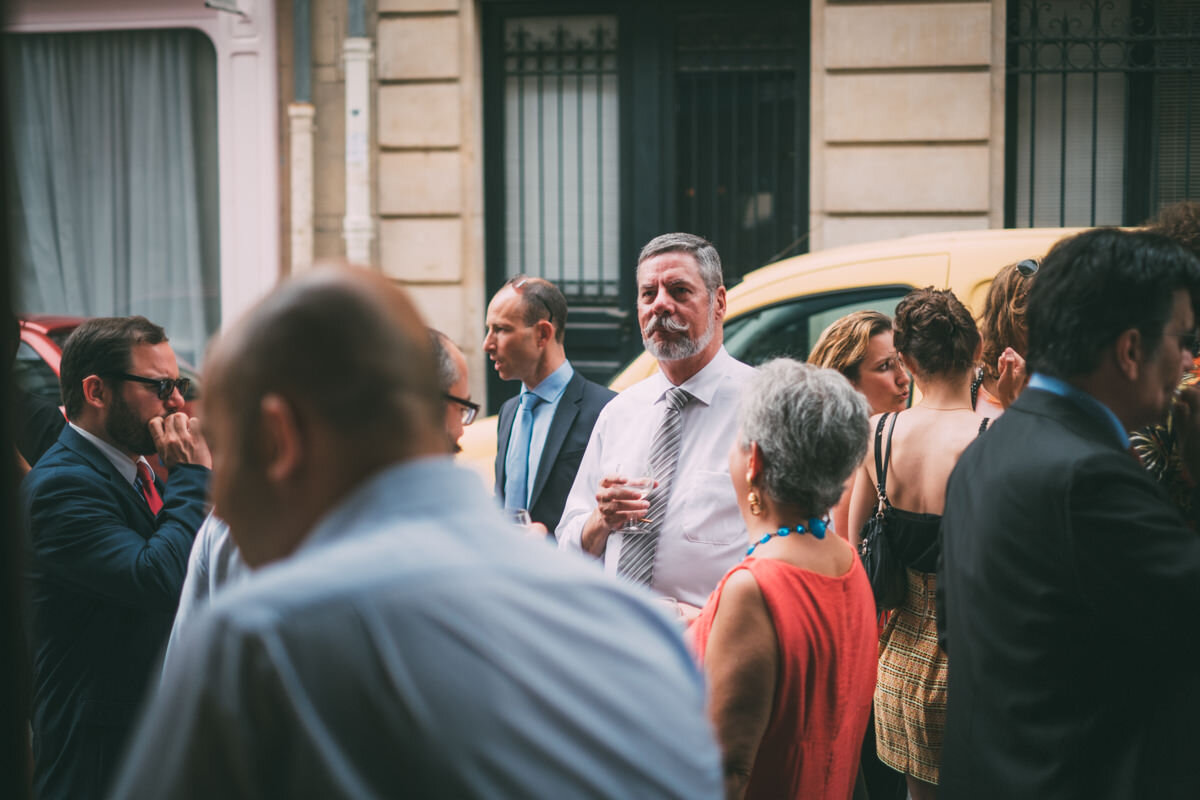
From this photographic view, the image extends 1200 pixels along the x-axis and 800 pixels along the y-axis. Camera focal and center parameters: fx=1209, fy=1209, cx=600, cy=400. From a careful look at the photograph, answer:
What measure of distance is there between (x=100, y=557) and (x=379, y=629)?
2.17 m

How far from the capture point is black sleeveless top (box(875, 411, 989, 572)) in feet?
11.4

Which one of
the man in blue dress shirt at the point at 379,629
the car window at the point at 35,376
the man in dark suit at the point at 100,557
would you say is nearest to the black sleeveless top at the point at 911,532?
the man in dark suit at the point at 100,557

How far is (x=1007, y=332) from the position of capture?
3.56 meters

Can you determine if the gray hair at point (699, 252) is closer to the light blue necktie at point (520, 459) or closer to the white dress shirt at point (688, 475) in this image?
the white dress shirt at point (688, 475)

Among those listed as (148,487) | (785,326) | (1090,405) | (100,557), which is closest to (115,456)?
(148,487)

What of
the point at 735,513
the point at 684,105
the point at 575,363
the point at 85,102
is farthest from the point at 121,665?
the point at 85,102

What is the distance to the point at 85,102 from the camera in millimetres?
10359

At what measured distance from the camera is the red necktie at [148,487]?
3.39 metres

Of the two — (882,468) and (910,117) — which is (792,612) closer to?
(882,468)

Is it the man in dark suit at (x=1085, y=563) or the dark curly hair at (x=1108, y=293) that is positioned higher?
the dark curly hair at (x=1108, y=293)

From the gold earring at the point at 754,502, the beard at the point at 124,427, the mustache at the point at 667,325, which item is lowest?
the gold earring at the point at 754,502

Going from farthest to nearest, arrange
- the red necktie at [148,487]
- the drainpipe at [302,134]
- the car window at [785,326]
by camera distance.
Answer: the drainpipe at [302,134], the car window at [785,326], the red necktie at [148,487]

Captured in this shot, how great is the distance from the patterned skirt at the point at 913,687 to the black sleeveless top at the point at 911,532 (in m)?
0.06

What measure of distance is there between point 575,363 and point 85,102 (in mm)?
4879
